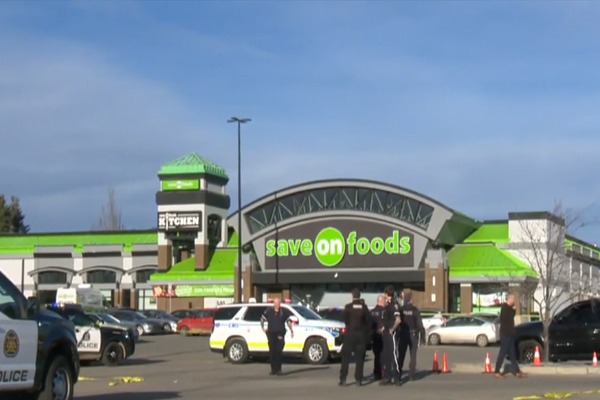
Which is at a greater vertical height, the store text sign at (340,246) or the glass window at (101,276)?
the store text sign at (340,246)

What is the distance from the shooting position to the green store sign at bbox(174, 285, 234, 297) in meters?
76.8

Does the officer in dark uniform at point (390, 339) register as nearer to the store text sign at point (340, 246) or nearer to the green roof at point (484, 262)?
the green roof at point (484, 262)

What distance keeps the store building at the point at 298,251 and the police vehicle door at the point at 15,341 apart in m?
48.9

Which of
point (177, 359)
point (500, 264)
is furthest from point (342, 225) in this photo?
point (177, 359)

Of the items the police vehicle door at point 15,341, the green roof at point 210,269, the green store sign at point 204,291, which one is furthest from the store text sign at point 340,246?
the police vehicle door at point 15,341

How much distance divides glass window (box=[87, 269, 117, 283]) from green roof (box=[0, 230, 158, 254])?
2016mm

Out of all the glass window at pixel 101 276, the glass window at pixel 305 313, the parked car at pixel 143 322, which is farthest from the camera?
the glass window at pixel 101 276

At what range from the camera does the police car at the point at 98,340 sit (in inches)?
1197

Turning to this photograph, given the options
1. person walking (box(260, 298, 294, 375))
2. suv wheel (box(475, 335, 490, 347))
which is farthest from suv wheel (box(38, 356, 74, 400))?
suv wheel (box(475, 335, 490, 347))

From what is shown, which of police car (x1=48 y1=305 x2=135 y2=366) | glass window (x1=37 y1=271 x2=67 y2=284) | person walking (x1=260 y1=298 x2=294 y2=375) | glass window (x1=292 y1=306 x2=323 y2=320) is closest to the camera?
person walking (x1=260 y1=298 x2=294 y2=375)

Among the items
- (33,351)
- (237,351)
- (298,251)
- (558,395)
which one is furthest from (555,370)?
(298,251)

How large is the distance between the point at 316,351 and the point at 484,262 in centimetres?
4118

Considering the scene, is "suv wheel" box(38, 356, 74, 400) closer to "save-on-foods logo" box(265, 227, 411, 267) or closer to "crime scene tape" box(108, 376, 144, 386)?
"crime scene tape" box(108, 376, 144, 386)

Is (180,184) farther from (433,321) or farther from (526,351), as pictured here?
(526,351)
